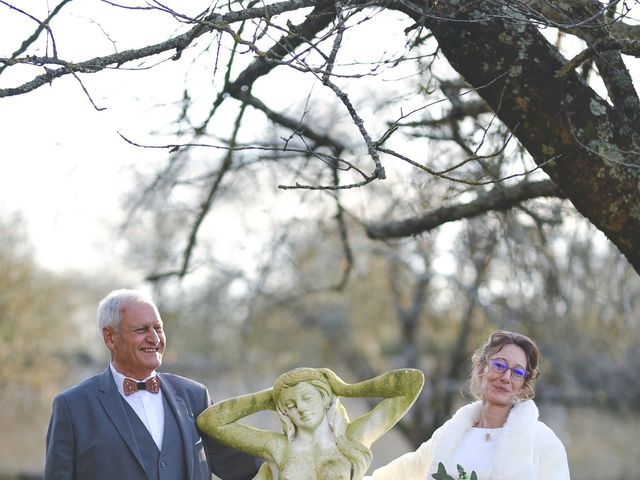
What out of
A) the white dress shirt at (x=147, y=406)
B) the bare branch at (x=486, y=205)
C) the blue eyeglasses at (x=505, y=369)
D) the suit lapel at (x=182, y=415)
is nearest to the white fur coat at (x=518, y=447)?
the blue eyeglasses at (x=505, y=369)

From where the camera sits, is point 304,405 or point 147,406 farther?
point 147,406

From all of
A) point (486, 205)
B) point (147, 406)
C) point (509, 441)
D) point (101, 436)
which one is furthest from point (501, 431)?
point (486, 205)

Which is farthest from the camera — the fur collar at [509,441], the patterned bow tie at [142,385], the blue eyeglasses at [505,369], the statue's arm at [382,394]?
the patterned bow tie at [142,385]

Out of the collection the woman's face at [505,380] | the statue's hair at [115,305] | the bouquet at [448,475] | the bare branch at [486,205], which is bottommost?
the bouquet at [448,475]

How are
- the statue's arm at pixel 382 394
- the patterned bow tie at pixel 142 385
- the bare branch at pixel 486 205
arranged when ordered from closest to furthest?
the statue's arm at pixel 382 394, the patterned bow tie at pixel 142 385, the bare branch at pixel 486 205

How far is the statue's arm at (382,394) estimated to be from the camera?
464 centimetres

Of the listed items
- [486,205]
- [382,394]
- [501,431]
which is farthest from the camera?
[486,205]

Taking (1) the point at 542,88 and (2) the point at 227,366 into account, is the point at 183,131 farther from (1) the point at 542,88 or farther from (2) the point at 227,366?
(2) the point at 227,366

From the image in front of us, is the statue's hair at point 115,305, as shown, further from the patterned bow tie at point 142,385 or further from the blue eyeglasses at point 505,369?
the blue eyeglasses at point 505,369

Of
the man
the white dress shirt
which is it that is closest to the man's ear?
the man

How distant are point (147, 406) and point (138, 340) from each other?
314 millimetres

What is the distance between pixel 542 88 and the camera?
457cm

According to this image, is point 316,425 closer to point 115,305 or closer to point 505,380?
point 505,380

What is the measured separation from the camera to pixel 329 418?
462cm
